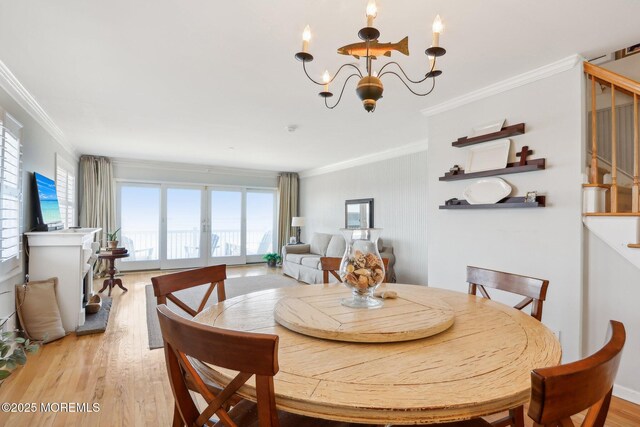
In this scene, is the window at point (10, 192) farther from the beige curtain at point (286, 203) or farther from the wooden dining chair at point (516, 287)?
the beige curtain at point (286, 203)

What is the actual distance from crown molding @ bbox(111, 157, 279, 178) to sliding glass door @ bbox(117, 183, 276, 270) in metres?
0.38

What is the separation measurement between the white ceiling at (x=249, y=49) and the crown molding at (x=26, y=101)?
8cm

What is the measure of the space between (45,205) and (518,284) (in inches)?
174

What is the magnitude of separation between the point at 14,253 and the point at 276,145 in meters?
3.36

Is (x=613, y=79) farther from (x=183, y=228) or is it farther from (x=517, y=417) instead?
(x=183, y=228)

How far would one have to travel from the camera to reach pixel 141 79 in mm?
2693

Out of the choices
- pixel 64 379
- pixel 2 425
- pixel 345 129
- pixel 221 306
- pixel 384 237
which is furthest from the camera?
pixel 384 237

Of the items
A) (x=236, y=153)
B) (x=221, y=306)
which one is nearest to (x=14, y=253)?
(x=221, y=306)

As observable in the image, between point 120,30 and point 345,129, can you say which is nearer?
point 120,30

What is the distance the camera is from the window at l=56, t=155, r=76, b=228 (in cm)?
458

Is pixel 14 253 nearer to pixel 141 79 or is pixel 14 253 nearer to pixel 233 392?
pixel 141 79

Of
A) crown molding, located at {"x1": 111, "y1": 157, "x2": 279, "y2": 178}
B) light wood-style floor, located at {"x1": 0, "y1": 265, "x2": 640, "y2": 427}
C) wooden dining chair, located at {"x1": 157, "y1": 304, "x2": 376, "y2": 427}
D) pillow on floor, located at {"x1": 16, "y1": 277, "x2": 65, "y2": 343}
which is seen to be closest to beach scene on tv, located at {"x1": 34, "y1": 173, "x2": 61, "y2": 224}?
pillow on floor, located at {"x1": 16, "y1": 277, "x2": 65, "y2": 343}

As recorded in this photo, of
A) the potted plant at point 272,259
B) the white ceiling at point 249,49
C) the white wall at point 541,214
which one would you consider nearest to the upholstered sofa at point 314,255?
the potted plant at point 272,259

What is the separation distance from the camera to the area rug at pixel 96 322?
3.21 meters
